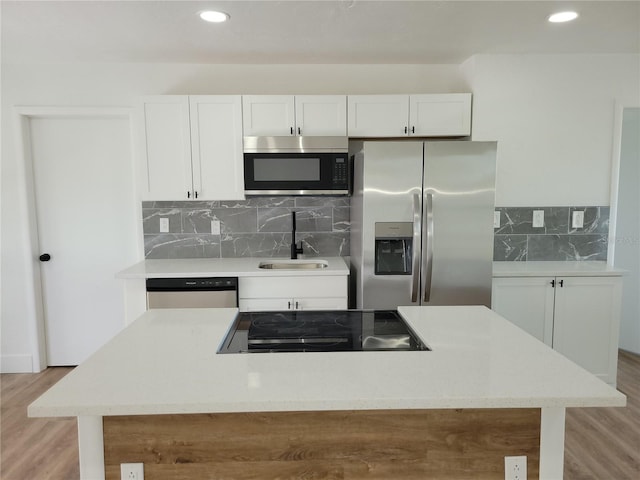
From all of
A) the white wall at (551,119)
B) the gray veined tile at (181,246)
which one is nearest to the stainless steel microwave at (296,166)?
the gray veined tile at (181,246)

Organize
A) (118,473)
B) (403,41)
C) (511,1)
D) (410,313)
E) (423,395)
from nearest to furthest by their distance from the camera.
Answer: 1. (423,395)
2. (118,473)
3. (410,313)
4. (511,1)
5. (403,41)

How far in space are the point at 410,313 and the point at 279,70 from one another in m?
2.39

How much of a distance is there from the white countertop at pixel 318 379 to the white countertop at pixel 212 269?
1.29m

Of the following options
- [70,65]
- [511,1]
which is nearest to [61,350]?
[70,65]

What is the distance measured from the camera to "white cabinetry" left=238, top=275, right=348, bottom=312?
113 inches

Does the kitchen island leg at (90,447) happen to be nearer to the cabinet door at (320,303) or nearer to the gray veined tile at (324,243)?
the cabinet door at (320,303)

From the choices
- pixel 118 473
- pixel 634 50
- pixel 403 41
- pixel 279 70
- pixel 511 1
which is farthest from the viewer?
pixel 279 70

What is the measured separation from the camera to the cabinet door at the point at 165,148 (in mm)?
2996

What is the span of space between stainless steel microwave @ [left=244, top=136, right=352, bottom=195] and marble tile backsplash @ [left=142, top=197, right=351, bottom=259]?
1.30ft

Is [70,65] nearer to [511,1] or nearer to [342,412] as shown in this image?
[511,1]

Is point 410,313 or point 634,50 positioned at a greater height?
point 634,50

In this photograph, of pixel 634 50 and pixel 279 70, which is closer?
pixel 634 50

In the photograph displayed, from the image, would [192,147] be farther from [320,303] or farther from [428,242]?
[428,242]

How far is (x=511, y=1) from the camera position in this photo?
2178mm
